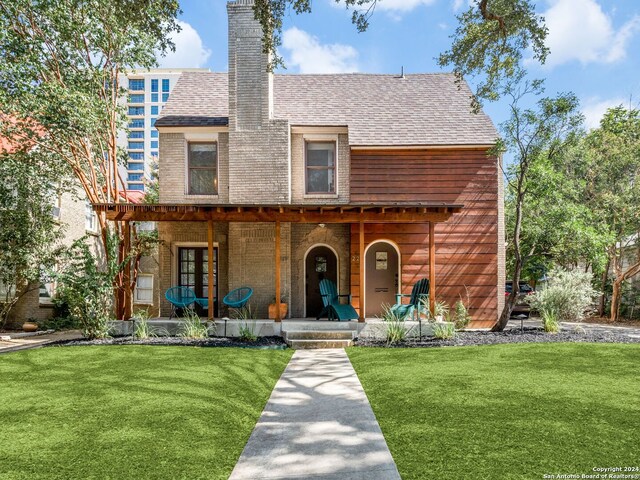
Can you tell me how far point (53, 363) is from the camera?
7352 mm

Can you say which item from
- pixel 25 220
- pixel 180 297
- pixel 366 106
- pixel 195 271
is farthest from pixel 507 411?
pixel 25 220

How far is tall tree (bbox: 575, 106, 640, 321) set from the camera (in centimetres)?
1510

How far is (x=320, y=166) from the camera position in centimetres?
1301

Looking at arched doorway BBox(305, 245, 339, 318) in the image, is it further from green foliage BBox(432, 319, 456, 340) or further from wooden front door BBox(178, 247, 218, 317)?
green foliage BBox(432, 319, 456, 340)

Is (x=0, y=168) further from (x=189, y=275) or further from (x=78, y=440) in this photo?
(x=78, y=440)

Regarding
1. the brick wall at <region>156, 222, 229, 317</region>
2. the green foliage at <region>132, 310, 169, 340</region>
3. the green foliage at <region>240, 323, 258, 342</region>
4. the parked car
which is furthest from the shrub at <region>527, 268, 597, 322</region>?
the green foliage at <region>132, 310, 169, 340</region>

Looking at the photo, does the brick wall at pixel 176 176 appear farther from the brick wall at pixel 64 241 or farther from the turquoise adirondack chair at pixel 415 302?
the turquoise adirondack chair at pixel 415 302

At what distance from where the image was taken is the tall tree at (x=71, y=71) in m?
10.4

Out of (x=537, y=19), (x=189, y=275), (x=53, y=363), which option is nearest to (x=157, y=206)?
(x=189, y=275)

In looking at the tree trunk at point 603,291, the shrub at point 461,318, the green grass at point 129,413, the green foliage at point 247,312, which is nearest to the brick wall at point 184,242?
the green foliage at point 247,312

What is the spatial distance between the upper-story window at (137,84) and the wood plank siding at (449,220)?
74285mm

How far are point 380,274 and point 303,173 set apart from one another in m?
3.82

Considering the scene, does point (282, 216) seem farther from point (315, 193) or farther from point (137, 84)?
point (137, 84)

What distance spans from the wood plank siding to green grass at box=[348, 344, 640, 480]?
4.76m
